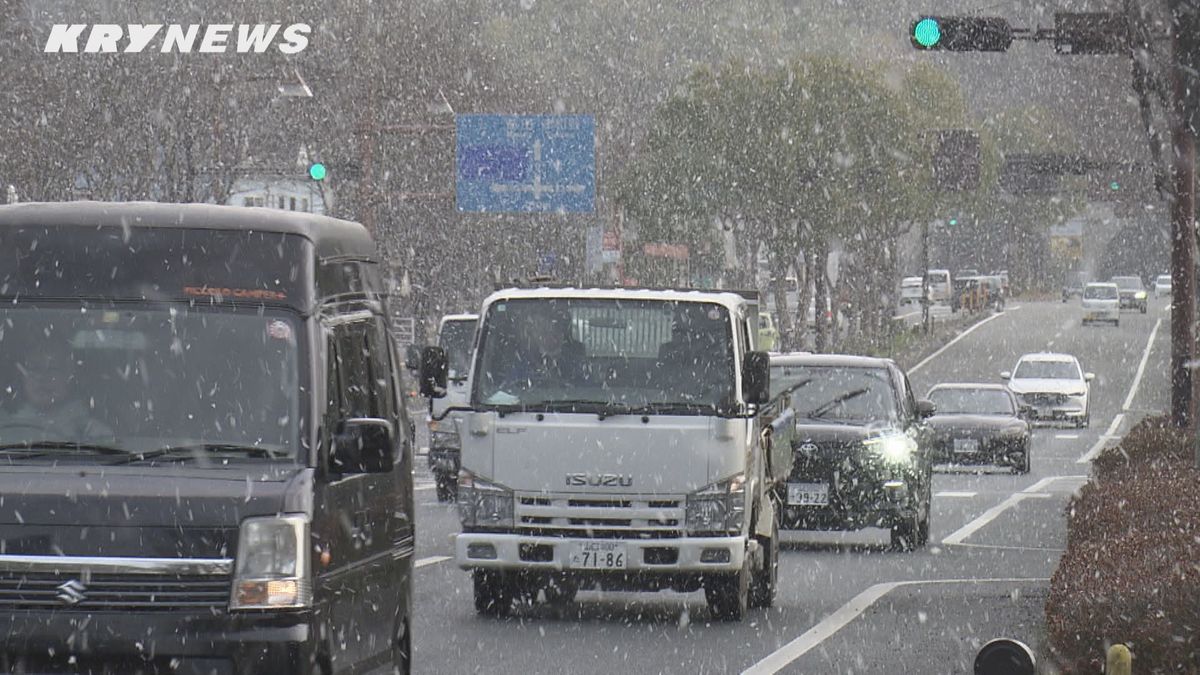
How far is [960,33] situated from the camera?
23.4m

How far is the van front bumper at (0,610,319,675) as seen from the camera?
24.3 ft

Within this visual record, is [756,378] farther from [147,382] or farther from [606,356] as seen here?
[147,382]

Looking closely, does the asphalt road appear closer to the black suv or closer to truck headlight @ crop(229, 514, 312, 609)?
the black suv

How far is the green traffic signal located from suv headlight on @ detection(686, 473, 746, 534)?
980 centimetres

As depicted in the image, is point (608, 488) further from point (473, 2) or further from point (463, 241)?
point (473, 2)

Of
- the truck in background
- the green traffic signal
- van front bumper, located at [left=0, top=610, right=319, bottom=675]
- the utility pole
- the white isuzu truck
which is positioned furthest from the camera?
the utility pole

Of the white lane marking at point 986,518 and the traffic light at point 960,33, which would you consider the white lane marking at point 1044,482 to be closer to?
the white lane marking at point 986,518

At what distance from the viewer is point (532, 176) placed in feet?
168

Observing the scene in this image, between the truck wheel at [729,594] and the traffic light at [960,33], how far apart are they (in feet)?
31.3

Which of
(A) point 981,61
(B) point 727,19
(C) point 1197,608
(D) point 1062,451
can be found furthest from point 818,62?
(A) point 981,61

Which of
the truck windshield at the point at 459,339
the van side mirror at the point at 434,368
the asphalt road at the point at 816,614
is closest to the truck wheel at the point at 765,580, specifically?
the asphalt road at the point at 816,614

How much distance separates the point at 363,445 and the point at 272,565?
64 centimetres

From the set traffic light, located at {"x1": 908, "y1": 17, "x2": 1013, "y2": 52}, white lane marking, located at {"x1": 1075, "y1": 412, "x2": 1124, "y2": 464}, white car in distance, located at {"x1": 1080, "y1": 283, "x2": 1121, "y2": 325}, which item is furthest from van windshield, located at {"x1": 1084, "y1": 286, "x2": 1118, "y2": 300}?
traffic light, located at {"x1": 908, "y1": 17, "x2": 1013, "y2": 52}

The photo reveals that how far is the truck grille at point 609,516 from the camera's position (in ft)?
46.8
